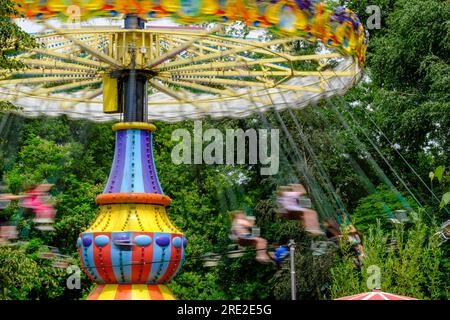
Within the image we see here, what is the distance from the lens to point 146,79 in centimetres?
1948

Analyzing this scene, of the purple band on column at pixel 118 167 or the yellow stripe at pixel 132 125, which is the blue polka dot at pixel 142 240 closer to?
the purple band on column at pixel 118 167

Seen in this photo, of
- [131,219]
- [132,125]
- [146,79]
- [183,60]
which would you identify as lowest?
[131,219]

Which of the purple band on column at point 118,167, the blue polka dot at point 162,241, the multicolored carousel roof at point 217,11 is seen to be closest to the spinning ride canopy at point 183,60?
the multicolored carousel roof at point 217,11

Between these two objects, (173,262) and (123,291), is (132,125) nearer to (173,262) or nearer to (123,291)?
(173,262)

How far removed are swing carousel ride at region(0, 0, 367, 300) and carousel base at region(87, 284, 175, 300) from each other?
0.06 feet

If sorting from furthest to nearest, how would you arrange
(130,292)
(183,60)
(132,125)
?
(183,60), (132,125), (130,292)

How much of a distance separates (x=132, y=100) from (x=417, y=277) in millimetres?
10001

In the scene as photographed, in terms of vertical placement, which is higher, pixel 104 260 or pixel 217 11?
pixel 217 11

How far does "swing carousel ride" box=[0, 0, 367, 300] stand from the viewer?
16.5 m

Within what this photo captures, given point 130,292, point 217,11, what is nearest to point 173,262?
point 130,292

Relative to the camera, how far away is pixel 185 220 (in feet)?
115

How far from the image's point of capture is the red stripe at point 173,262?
1836cm

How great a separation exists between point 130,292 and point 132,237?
3.36ft
